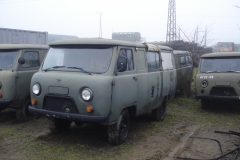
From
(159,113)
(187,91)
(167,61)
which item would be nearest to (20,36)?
(187,91)

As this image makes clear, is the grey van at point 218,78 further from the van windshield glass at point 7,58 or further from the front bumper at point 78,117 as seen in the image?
the van windshield glass at point 7,58

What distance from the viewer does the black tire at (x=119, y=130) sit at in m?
5.76

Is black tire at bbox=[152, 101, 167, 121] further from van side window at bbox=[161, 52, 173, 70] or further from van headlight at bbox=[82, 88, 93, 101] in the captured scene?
van headlight at bbox=[82, 88, 93, 101]

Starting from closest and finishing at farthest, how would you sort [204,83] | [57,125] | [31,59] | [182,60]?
[57,125]
[31,59]
[204,83]
[182,60]

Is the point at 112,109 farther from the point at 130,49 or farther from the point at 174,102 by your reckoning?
the point at 174,102

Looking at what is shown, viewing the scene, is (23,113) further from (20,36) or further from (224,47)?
(224,47)

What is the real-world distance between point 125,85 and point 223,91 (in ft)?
15.5

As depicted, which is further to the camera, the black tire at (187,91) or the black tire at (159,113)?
the black tire at (187,91)

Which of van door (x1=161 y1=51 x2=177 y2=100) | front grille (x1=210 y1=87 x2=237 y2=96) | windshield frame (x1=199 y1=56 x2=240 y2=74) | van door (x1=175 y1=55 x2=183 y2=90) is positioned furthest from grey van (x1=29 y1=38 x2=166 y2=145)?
van door (x1=175 y1=55 x2=183 y2=90)

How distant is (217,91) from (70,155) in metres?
5.74

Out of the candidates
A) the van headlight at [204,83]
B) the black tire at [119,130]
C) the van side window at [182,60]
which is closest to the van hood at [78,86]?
the black tire at [119,130]

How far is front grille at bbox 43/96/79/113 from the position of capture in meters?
5.46

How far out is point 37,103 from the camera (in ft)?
19.0

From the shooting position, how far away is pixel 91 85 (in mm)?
5273
